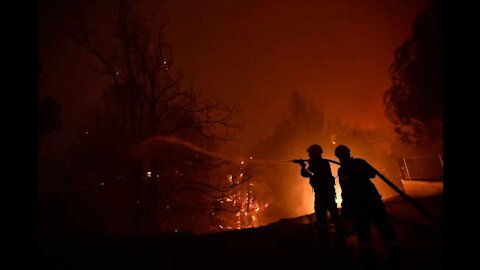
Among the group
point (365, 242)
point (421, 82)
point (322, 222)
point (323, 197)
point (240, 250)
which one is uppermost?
point (421, 82)

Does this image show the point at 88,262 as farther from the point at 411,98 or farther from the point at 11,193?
the point at 411,98

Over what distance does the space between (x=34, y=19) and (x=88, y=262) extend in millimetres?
5881

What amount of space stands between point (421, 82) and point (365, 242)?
51.6 ft

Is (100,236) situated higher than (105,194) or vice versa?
(105,194)

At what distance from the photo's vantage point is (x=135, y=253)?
754 centimetres

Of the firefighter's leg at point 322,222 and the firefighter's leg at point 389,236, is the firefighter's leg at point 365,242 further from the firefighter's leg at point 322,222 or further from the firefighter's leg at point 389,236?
the firefighter's leg at point 322,222

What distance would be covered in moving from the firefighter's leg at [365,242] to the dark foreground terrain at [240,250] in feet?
1.58

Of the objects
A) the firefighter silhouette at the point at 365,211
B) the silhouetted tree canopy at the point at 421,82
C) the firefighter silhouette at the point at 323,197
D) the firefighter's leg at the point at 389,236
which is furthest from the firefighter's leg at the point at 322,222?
the silhouetted tree canopy at the point at 421,82

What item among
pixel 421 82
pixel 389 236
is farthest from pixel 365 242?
pixel 421 82

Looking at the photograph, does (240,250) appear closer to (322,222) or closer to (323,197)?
(322,222)

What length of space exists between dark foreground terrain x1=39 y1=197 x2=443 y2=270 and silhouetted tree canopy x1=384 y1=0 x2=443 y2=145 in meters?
11.2

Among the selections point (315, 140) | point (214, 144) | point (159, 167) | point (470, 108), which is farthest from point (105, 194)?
point (315, 140)

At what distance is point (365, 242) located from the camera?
5398mm

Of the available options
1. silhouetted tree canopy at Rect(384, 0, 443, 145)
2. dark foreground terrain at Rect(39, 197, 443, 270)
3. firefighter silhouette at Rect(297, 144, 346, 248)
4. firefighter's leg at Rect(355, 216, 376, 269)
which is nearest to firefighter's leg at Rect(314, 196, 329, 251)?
firefighter silhouette at Rect(297, 144, 346, 248)
